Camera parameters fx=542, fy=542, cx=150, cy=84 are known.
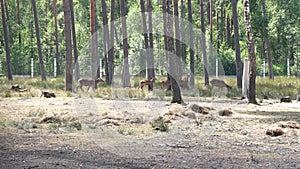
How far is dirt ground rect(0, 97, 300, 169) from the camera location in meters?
8.45

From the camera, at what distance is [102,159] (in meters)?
8.61

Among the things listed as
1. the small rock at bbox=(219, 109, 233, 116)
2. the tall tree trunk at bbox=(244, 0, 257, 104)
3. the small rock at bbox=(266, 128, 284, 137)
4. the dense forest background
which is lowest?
the small rock at bbox=(266, 128, 284, 137)

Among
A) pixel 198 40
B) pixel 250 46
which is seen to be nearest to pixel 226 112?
pixel 250 46

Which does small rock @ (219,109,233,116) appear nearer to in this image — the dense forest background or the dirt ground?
the dirt ground

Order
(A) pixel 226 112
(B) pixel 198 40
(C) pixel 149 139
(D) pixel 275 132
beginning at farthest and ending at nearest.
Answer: (B) pixel 198 40 < (A) pixel 226 112 < (D) pixel 275 132 < (C) pixel 149 139

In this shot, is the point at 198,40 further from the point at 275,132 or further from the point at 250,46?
the point at 275,132

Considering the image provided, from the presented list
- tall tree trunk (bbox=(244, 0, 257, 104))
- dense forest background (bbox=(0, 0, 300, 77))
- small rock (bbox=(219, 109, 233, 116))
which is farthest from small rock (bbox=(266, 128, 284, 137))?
dense forest background (bbox=(0, 0, 300, 77))

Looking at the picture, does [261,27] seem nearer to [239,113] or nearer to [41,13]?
[239,113]

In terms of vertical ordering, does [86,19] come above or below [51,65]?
above

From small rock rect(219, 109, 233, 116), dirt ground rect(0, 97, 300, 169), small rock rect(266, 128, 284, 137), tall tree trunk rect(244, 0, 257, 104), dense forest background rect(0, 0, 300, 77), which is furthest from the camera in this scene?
dense forest background rect(0, 0, 300, 77)

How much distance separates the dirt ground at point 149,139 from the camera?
8445mm

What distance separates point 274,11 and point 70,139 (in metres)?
37.2

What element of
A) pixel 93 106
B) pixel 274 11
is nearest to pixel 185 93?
pixel 93 106

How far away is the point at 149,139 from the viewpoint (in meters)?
11.0
